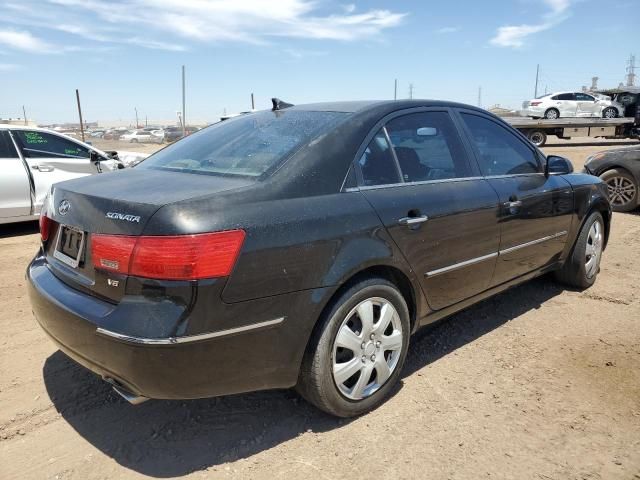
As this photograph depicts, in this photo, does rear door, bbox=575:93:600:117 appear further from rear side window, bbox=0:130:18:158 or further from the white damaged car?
rear side window, bbox=0:130:18:158

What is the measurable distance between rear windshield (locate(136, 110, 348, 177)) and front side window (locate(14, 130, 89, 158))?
15.5 ft

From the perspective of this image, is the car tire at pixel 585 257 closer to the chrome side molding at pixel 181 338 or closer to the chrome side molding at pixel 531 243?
the chrome side molding at pixel 531 243

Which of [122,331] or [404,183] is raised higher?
[404,183]

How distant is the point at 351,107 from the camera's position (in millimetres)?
3143

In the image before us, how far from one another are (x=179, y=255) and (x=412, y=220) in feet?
4.43

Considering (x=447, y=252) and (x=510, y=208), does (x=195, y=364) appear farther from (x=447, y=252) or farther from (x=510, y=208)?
(x=510, y=208)

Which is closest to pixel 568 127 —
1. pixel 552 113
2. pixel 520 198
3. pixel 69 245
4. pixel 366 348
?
pixel 552 113

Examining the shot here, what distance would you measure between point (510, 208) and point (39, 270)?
3008 mm

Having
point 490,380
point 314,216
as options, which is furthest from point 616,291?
point 314,216

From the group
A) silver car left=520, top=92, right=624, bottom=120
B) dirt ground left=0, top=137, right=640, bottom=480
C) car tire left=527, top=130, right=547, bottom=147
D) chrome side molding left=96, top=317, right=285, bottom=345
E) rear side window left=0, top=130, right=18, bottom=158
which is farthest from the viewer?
silver car left=520, top=92, right=624, bottom=120

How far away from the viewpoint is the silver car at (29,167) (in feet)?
22.5

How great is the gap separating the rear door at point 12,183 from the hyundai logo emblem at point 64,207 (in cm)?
502

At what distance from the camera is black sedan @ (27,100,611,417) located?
212cm

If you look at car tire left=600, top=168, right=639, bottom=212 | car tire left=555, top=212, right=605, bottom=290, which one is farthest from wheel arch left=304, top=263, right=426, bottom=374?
car tire left=600, top=168, right=639, bottom=212
